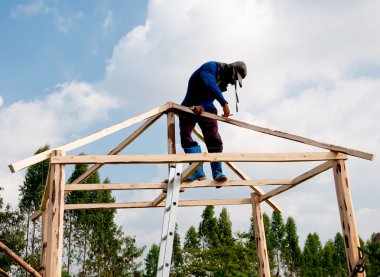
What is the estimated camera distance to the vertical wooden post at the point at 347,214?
604 centimetres

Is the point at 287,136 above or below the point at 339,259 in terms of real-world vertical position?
below

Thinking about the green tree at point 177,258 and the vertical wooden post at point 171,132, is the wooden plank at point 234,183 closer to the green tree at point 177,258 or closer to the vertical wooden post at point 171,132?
the vertical wooden post at point 171,132

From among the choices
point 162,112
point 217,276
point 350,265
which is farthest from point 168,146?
point 217,276

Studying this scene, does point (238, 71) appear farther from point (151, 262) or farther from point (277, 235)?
point (277, 235)

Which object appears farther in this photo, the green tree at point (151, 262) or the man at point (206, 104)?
the green tree at point (151, 262)

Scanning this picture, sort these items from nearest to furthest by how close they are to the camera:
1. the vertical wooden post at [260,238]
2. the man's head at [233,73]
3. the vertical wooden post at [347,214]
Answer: the vertical wooden post at [347,214] → the man's head at [233,73] → the vertical wooden post at [260,238]

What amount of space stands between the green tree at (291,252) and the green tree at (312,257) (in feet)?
2.39

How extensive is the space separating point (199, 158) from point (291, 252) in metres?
40.9

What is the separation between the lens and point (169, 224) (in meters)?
5.25

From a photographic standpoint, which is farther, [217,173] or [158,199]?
[158,199]

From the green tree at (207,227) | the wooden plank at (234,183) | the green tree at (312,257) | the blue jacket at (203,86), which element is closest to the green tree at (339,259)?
the green tree at (312,257)

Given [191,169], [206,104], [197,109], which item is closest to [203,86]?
[206,104]

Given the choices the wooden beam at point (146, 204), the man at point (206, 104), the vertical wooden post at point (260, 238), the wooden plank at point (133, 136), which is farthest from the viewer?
the vertical wooden post at point (260, 238)

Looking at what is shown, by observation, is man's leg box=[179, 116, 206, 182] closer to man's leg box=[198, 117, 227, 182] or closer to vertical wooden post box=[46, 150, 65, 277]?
man's leg box=[198, 117, 227, 182]
